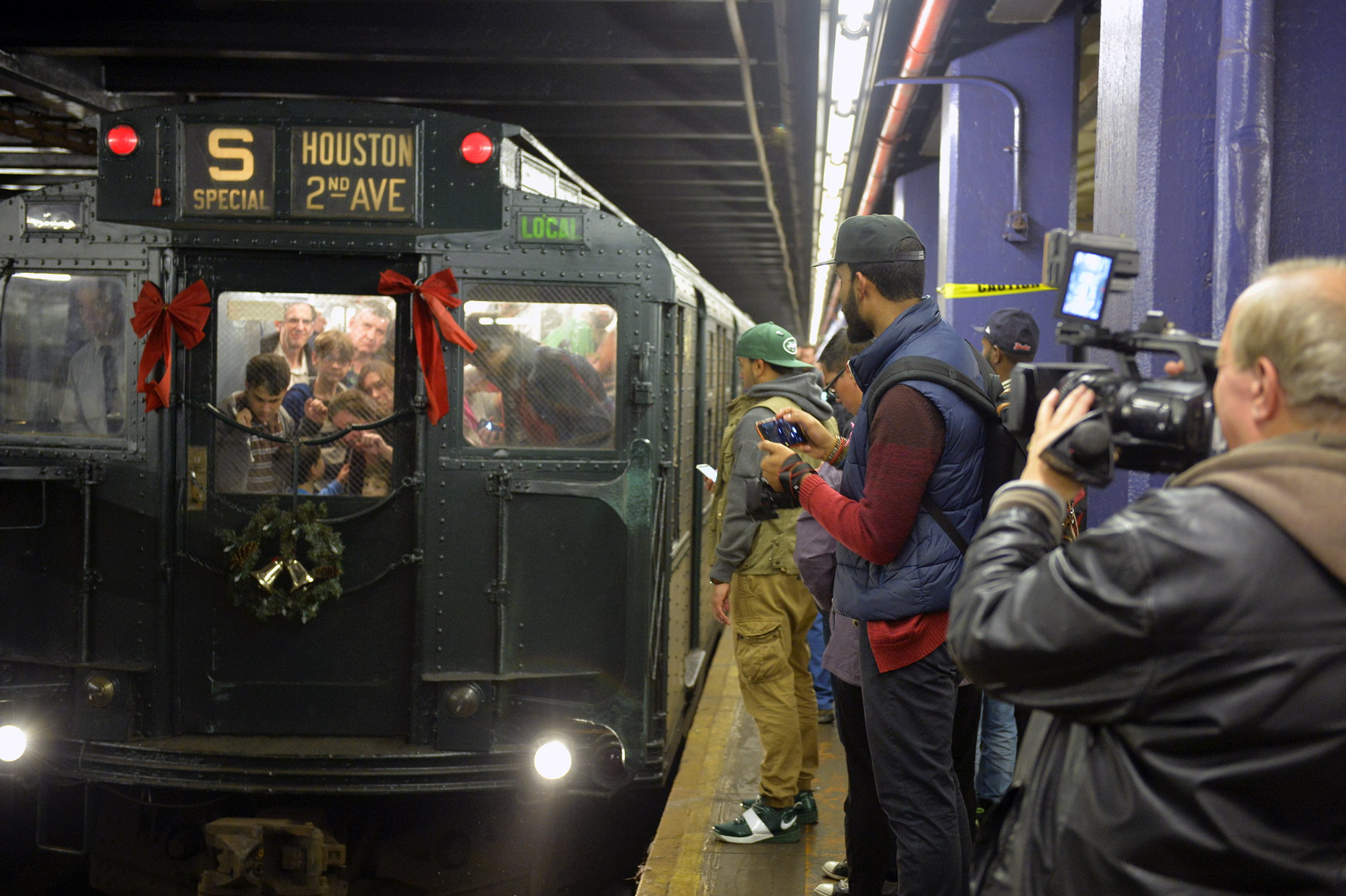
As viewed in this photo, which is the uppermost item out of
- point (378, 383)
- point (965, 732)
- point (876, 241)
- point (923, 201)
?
point (923, 201)

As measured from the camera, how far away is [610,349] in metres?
4.96

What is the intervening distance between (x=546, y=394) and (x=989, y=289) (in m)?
3.80

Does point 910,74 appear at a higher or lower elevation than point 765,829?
higher

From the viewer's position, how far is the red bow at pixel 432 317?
15.7 feet

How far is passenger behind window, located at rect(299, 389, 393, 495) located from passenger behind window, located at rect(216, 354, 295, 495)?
12 cm

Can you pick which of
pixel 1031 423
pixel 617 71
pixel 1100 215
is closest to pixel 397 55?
pixel 617 71

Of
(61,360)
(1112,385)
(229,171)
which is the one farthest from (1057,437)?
(61,360)

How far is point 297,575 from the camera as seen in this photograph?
4801mm

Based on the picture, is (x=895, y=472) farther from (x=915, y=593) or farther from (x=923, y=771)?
(x=923, y=771)

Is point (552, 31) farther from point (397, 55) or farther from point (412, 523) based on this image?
point (412, 523)

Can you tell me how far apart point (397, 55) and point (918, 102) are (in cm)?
407

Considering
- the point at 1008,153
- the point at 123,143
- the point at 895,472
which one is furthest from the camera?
the point at 1008,153

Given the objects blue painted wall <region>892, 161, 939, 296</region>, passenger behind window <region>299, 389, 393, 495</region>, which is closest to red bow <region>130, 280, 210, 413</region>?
passenger behind window <region>299, 389, 393, 495</region>

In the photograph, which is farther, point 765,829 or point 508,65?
point 508,65
